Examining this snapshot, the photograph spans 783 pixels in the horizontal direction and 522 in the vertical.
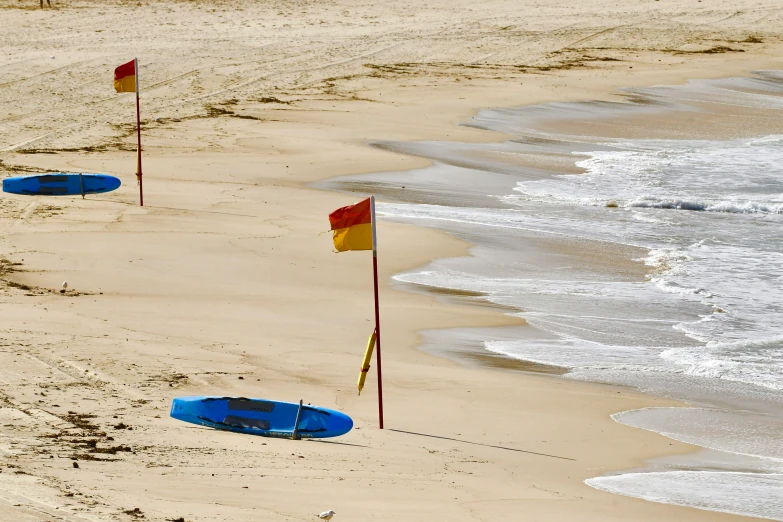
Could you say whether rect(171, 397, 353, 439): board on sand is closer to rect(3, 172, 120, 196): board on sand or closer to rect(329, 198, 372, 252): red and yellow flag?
→ rect(329, 198, 372, 252): red and yellow flag

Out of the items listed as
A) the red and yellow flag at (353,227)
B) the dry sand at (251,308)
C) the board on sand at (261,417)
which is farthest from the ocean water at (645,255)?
the red and yellow flag at (353,227)

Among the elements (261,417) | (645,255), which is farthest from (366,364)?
(645,255)

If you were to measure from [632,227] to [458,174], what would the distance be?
3.18m

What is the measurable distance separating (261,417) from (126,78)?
8.14 meters

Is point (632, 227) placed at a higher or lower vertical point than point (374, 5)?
lower

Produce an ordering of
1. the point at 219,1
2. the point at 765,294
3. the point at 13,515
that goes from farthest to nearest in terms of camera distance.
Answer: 1. the point at 219,1
2. the point at 765,294
3. the point at 13,515

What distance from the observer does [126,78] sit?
595 inches

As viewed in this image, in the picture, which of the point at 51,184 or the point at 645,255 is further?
the point at 51,184

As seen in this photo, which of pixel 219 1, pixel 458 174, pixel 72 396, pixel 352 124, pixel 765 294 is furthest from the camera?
pixel 219 1

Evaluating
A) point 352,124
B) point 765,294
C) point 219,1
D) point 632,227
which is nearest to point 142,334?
point 765,294

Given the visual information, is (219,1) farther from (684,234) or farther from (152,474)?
(152,474)

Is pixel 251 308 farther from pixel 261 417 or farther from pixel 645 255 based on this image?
pixel 645 255

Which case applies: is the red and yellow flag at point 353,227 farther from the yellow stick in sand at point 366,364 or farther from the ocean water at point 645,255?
the ocean water at point 645,255

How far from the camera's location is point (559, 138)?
21.5 metres
